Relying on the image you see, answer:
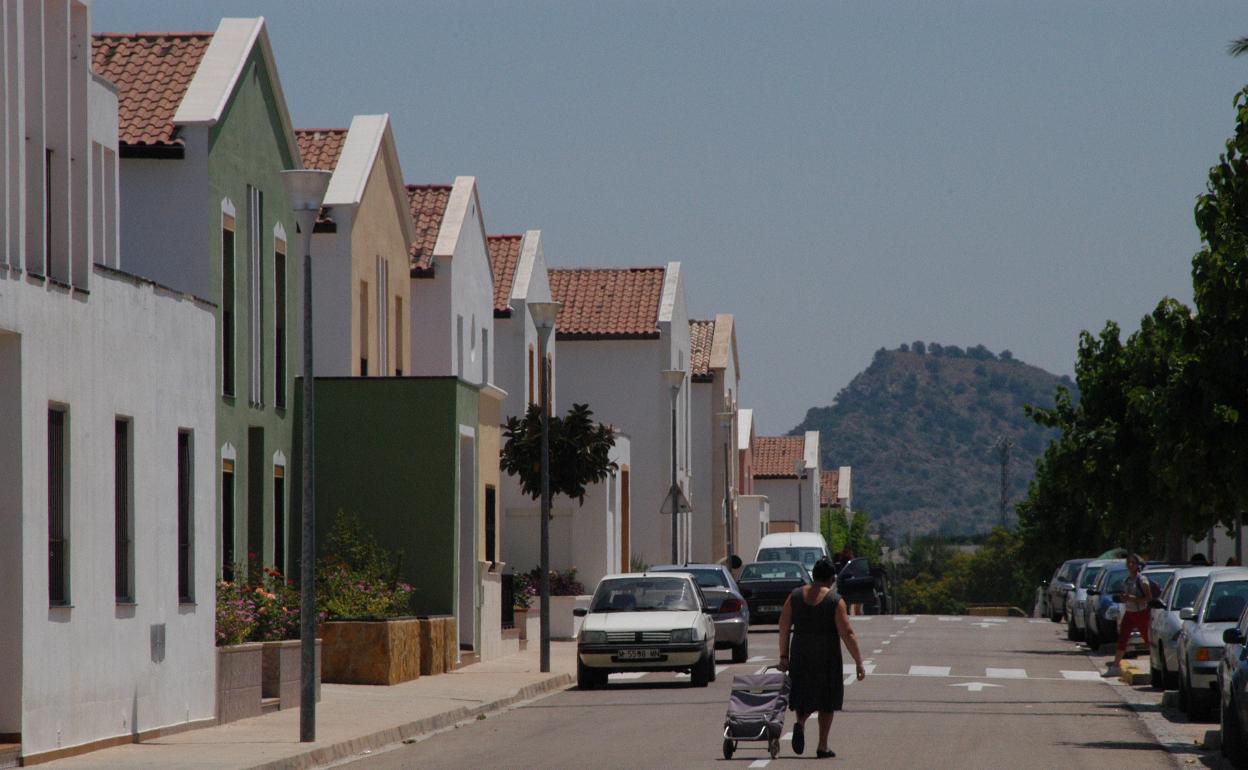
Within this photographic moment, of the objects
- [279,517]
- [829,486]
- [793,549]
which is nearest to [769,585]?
[793,549]

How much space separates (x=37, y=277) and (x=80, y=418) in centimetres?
151

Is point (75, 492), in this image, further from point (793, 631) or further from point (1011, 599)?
point (1011, 599)

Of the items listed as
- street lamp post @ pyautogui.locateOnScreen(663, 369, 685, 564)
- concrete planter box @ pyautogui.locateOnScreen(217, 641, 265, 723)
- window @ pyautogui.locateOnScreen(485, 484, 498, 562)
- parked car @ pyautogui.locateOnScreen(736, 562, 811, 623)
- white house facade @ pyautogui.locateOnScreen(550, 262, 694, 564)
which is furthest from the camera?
white house facade @ pyautogui.locateOnScreen(550, 262, 694, 564)

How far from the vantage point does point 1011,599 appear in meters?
130

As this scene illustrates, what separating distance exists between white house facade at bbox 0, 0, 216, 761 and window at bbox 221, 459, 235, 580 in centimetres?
452

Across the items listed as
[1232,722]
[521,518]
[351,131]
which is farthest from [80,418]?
[521,518]

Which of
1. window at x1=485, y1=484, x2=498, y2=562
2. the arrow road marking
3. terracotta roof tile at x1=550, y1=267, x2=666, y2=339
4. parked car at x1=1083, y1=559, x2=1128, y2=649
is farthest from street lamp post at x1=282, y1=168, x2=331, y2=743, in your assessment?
terracotta roof tile at x1=550, y1=267, x2=666, y2=339

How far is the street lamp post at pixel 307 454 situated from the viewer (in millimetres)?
18453

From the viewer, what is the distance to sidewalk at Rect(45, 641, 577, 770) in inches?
664

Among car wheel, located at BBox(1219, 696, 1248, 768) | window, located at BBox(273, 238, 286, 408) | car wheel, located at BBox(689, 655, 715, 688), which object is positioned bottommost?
car wheel, located at BBox(689, 655, 715, 688)

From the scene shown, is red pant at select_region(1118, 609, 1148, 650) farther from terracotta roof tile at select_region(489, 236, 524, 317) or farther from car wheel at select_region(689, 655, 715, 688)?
terracotta roof tile at select_region(489, 236, 524, 317)

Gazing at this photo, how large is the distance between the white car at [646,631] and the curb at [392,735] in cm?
98

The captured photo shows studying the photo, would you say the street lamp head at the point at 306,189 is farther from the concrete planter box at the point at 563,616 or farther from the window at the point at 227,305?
the concrete planter box at the point at 563,616

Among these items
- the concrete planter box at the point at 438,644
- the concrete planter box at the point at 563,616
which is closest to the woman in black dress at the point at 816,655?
the concrete planter box at the point at 438,644
